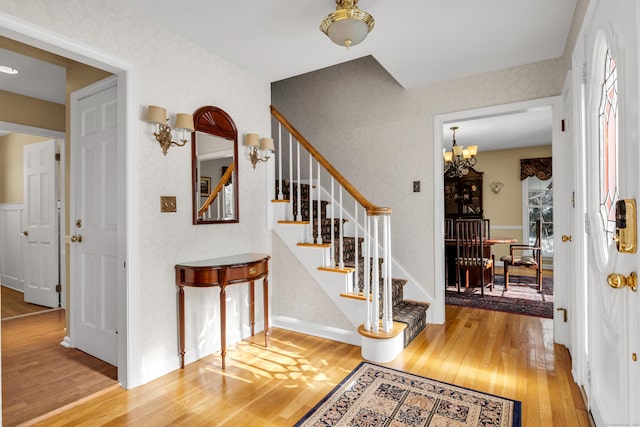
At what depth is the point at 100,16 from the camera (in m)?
2.18

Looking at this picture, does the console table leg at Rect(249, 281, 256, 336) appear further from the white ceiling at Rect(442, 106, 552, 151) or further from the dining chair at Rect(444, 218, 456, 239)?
the white ceiling at Rect(442, 106, 552, 151)

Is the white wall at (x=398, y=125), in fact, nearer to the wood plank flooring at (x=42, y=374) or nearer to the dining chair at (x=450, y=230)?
the dining chair at (x=450, y=230)

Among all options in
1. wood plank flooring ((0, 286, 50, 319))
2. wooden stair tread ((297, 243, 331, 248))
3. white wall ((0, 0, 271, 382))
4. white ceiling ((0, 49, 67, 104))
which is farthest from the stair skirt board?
wood plank flooring ((0, 286, 50, 319))

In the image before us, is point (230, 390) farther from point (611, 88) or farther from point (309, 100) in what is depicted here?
point (309, 100)

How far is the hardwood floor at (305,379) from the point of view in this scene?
77.5 inches

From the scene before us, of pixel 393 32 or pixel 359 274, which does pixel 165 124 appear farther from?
pixel 359 274

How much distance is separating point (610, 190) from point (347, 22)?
1.74m

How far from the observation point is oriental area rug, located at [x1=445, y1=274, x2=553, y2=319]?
162 inches

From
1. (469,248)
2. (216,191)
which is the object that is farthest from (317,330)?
(469,248)

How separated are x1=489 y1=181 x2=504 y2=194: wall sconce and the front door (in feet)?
19.9

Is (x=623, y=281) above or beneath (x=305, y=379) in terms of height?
above

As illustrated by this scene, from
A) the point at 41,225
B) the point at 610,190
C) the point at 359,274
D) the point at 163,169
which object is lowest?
the point at 359,274

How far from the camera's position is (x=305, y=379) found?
240 cm

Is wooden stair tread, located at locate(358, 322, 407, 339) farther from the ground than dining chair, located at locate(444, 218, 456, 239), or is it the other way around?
dining chair, located at locate(444, 218, 456, 239)
